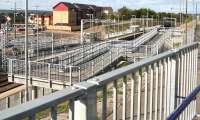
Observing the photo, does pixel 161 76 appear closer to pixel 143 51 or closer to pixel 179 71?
pixel 179 71

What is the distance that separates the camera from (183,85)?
17.2 ft

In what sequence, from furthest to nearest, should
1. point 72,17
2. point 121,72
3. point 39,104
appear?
point 72,17
point 121,72
point 39,104

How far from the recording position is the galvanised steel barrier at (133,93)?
2193 millimetres

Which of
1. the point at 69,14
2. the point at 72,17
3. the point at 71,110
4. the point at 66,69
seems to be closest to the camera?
the point at 71,110

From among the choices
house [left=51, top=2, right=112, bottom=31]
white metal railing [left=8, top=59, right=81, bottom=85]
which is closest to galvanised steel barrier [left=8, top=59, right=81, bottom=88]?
white metal railing [left=8, top=59, right=81, bottom=85]

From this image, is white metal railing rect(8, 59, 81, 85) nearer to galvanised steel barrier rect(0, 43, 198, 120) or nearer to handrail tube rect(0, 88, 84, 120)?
A: galvanised steel barrier rect(0, 43, 198, 120)

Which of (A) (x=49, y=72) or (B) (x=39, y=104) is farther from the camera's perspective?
(A) (x=49, y=72)

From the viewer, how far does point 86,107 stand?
250cm

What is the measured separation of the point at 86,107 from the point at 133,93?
34.7 inches

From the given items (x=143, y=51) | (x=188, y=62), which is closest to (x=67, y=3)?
(x=143, y=51)

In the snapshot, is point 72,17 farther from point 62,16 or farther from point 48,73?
point 48,73

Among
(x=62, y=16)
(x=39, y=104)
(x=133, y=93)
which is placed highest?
(x=62, y=16)

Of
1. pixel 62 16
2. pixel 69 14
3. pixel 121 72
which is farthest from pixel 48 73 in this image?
pixel 62 16

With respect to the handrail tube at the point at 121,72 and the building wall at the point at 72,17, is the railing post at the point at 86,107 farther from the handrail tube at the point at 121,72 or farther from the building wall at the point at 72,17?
the building wall at the point at 72,17
